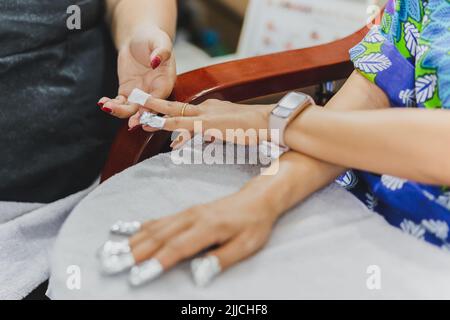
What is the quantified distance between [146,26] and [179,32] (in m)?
1.17

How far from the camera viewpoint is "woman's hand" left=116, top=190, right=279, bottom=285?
0.72 m

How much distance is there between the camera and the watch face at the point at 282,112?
0.86 metres

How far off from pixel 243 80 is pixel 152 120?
21cm

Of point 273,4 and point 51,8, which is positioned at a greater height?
point 51,8

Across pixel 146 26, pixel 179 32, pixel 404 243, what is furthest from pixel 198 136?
pixel 179 32

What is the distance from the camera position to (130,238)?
75cm

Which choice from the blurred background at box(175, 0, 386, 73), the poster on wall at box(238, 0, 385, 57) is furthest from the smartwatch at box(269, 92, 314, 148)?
the poster on wall at box(238, 0, 385, 57)

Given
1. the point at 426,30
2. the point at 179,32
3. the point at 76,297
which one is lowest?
the point at 179,32

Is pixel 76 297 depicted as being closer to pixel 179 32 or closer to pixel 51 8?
pixel 51 8

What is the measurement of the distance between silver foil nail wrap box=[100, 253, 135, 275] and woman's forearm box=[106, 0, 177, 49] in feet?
1.77

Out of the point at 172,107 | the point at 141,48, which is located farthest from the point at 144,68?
the point at 172,107
